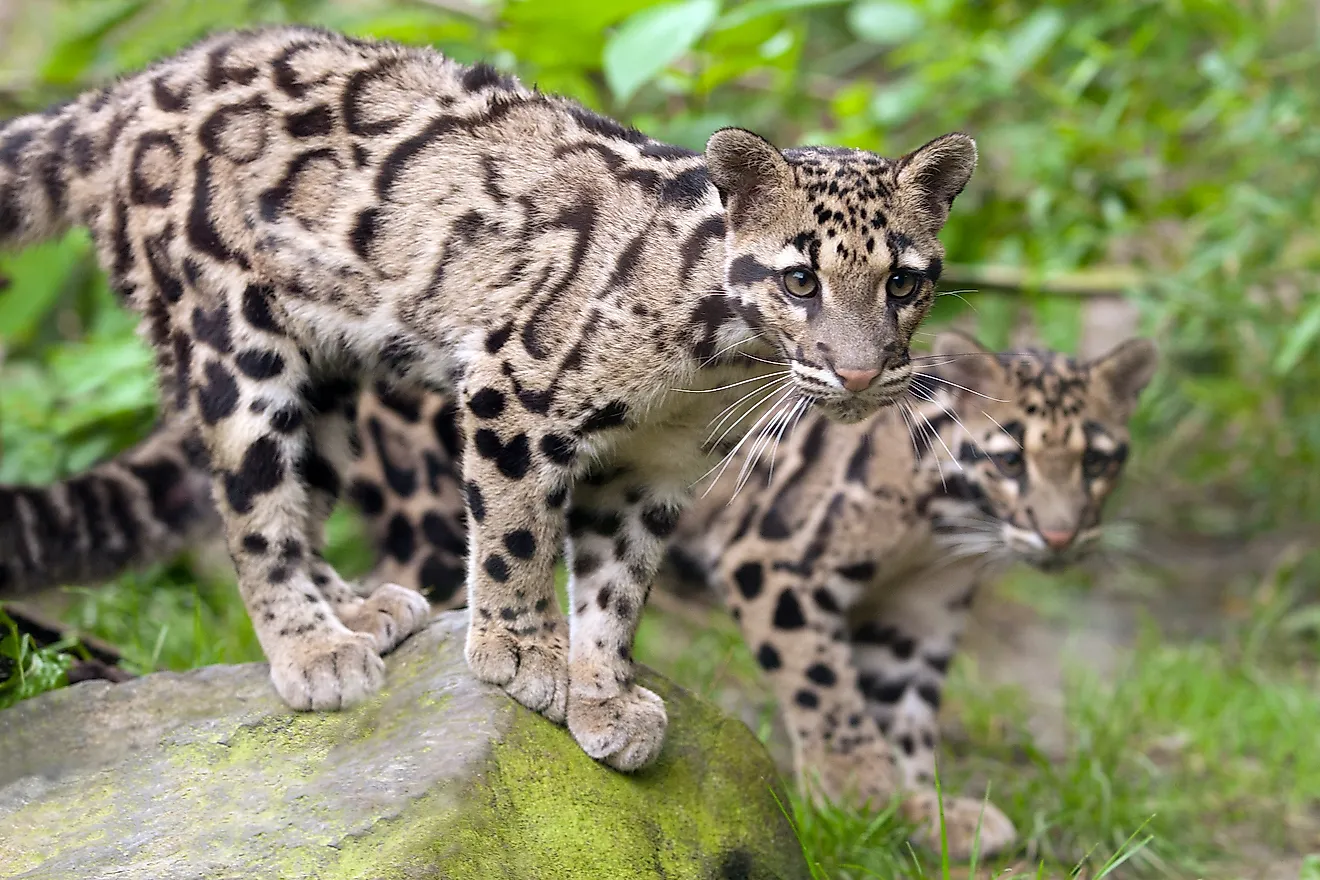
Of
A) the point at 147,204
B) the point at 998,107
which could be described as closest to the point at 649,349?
the point at 147,204

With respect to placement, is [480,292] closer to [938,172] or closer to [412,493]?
[938,172]

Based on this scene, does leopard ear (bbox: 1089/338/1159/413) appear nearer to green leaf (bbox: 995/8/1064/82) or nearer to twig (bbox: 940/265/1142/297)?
twig (bbox: 940/265/1142/297)

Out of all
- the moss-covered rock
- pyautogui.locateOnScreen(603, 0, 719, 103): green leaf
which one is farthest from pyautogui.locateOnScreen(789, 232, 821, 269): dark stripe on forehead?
pyautogui.locateOnScreen(603, 0, 719, 103): green leaf

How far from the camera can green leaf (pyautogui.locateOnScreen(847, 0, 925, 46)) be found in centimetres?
748

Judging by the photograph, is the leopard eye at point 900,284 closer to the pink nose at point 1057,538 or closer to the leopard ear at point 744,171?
the leopard ear at point 744,171

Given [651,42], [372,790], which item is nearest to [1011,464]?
[651,42]

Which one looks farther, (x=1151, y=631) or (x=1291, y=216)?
(x=1151, y=631)

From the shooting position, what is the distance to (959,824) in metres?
5.70

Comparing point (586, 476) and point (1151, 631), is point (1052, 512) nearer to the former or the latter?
point (586, 476)

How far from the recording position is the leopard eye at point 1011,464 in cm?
591

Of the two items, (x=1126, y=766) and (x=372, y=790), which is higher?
(x=372, y=790)

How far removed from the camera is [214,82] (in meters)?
4.77

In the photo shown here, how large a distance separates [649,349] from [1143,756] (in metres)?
3.67

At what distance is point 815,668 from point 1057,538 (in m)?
1.13
